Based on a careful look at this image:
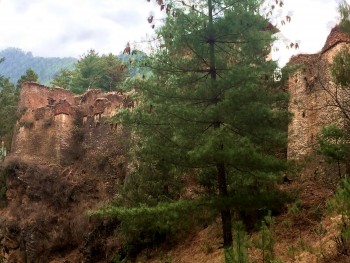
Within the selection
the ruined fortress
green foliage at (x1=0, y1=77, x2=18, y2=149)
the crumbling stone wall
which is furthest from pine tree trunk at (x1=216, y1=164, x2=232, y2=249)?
green foliage at (x1=0, y1=77, x2=18, y2=149)

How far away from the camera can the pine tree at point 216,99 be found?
33.3ft

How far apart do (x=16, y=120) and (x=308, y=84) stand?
69.4ft

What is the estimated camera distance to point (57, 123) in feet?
91.1

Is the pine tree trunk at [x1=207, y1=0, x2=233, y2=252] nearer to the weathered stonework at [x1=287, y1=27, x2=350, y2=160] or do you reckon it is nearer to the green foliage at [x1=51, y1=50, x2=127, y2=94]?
the weathered stonework at [x1=287, y1=27, x2=350, y2=160]

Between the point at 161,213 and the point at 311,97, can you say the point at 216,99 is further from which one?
the point at 311,97

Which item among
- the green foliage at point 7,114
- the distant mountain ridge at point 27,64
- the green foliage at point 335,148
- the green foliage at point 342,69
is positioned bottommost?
the green foliage at point 335,148

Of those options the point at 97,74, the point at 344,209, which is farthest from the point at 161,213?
the point at 97,74

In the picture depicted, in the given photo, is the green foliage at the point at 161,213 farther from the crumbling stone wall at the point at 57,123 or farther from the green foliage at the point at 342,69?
the crumbling stone wall at the point at 57,123

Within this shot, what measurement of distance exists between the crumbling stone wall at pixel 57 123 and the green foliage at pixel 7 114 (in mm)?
1748

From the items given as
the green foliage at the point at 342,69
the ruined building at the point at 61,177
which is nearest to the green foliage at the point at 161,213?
the green foliage at the point at 342,69

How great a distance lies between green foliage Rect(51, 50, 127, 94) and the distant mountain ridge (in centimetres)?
10915

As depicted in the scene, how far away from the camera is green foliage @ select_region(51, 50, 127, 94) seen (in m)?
40.6

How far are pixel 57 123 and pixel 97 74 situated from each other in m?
14.6

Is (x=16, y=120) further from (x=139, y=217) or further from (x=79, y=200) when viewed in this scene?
(x=139, y=217)
